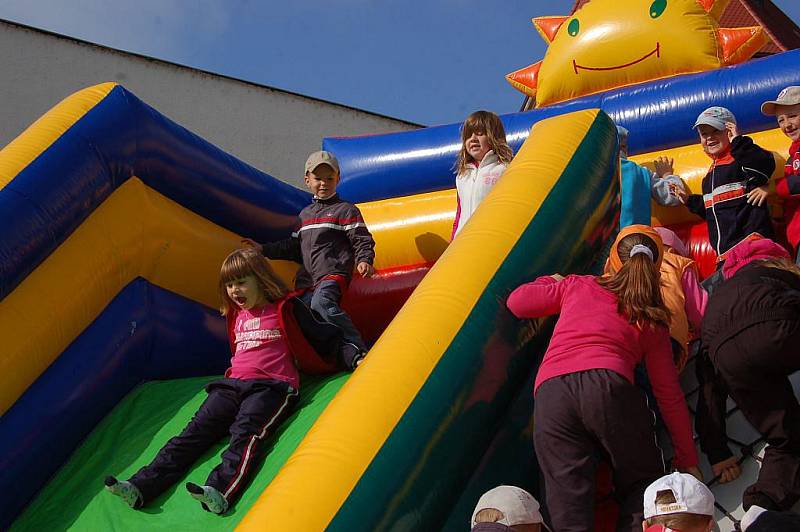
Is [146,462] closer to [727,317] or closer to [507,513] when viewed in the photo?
[507,513]

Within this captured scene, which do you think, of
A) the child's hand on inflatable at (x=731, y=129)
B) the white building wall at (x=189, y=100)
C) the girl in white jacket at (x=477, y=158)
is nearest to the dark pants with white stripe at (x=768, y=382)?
the child's hand on inflatable at (x=731, y=129)

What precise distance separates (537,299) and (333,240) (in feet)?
4.99

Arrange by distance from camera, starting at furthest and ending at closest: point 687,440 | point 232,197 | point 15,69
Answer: point 15,69, point 232,197, point 687,440

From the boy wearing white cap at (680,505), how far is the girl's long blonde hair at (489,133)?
1961 mm

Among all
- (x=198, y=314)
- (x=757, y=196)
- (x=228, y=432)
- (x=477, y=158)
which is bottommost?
(x=228, y=432)

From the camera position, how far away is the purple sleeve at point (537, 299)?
88.7 inches

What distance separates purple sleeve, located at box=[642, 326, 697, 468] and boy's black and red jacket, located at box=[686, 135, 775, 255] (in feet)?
3.56

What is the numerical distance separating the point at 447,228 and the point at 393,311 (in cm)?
53

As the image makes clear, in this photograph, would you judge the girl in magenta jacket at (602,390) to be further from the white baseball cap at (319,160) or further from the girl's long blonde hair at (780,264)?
the white baseball cap at (319,160)

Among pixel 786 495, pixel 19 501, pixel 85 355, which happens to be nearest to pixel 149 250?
pixel 85 355

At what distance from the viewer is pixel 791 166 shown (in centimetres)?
311

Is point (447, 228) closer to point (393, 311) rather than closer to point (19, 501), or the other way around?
point (393, 311)

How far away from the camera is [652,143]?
14.0ft

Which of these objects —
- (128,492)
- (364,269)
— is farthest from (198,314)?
(128,492)
